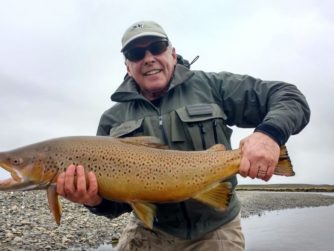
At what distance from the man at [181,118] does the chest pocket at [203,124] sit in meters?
0.01

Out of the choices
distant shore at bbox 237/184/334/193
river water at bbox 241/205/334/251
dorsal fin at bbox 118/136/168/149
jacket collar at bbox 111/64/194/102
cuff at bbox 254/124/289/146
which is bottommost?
distant shore at bbox 237/184/334/193

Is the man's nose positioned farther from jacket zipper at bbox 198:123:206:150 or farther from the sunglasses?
jacket zipper at bbox 198:123:206:150

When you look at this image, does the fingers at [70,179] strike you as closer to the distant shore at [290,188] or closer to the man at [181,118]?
the man at [181,118]

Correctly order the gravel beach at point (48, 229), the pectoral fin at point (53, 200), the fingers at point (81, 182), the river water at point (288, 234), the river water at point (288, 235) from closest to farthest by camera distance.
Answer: the fingers at point (81, 182) → the pectoral fin at point (53, 200) → the gravel beach at point (48, 229) → the river water at point (288, 235) → the river water at point (288, 234)

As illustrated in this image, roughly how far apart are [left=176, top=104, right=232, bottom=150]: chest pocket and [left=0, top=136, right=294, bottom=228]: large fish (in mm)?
311

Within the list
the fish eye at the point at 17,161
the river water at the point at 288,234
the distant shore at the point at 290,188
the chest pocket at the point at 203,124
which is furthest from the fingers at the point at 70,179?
the distant shore at the point at 290,188

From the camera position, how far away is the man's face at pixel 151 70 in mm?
4750

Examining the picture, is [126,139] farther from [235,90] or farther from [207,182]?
[235,90]

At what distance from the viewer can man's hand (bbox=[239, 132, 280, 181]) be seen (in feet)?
12.2

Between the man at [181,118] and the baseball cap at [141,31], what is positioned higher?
the baseball cap at [141,31]

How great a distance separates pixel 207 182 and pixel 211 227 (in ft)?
1.78

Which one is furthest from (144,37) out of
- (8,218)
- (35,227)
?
(8,218)

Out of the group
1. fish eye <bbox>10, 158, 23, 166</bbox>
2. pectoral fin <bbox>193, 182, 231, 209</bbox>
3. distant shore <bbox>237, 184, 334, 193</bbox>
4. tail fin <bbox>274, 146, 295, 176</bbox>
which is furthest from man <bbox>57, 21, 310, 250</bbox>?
distant shore <bbox>237, 184, 334, 193</bbox>

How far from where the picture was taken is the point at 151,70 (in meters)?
4.79
